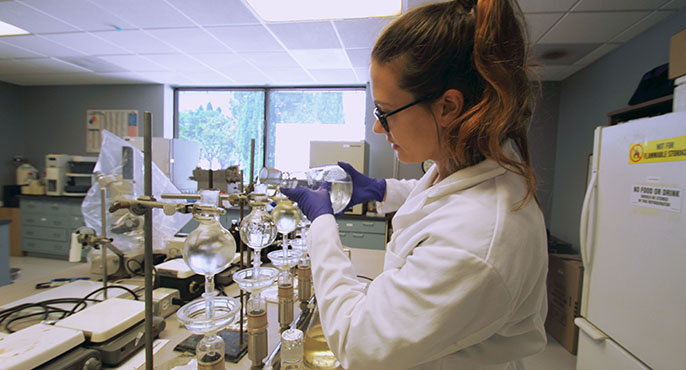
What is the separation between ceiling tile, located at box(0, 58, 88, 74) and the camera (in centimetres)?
363

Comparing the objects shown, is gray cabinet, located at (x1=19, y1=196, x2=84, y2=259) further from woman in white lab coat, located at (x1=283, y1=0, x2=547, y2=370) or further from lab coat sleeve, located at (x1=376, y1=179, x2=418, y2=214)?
woman in white lab coat, located at (x1=283, y1=0, x2=547, y2=370)

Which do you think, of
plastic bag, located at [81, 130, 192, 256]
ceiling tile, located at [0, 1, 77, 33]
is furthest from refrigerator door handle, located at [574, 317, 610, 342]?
ceiling tile, located at [0, 1, 77, 33]

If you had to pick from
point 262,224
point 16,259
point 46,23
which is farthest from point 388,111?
point 16,259

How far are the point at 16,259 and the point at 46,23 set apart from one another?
11.6ft

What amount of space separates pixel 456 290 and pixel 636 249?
1.52 metres

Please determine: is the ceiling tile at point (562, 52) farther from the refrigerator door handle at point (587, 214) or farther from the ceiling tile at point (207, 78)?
the ceiling tile at point (207, 78)

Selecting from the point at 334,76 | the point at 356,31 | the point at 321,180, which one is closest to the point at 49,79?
the point at 334,76

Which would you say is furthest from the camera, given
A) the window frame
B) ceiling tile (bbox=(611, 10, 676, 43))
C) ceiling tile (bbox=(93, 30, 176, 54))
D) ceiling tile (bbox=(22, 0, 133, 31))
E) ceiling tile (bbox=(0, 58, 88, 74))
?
the window frame

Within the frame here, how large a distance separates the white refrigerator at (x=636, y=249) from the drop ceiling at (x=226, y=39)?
2.03 feet

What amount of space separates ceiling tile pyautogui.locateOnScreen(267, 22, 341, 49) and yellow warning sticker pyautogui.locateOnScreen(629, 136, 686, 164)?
217 cm

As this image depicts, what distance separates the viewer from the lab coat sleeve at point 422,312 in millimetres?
478

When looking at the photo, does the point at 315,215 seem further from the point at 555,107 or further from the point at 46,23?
the point at 555,107

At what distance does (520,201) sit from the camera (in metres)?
0.54

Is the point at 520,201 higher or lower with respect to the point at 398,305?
higher
